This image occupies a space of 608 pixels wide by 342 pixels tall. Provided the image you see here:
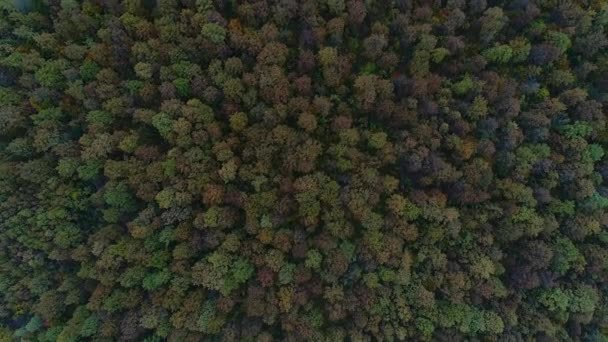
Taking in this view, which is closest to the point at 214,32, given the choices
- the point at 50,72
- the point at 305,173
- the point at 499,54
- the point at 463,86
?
the point at 305,173

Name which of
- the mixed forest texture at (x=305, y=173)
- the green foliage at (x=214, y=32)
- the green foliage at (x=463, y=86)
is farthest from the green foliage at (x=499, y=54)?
the green foliage at (x=214, y=32)

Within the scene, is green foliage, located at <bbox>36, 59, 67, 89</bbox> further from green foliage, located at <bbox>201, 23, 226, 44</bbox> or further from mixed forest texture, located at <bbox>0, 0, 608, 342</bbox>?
green foliage, located at <bbox>201, 23, 226, 44</bbox>

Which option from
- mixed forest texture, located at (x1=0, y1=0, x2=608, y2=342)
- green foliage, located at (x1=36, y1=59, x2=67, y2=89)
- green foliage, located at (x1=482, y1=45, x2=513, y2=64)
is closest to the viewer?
mixed forest texture, located at (x1=0, y1=0, x2=608, y2=342)

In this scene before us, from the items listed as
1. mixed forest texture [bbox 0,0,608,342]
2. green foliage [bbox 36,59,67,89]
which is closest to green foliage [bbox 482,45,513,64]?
mixed forest texture [bbox 0,0,608,342]

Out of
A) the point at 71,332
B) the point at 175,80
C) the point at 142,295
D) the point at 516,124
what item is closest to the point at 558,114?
the point at 516,124

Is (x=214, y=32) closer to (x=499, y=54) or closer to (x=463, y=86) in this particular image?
(x=463, y=86)

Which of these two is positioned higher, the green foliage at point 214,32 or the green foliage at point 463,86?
the green foliage at point 214,32

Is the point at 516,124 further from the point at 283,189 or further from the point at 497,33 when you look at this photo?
the point at 283,189

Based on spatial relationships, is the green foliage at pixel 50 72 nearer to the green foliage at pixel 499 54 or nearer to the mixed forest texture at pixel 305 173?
the mixed forest texture at pixel 305 173
